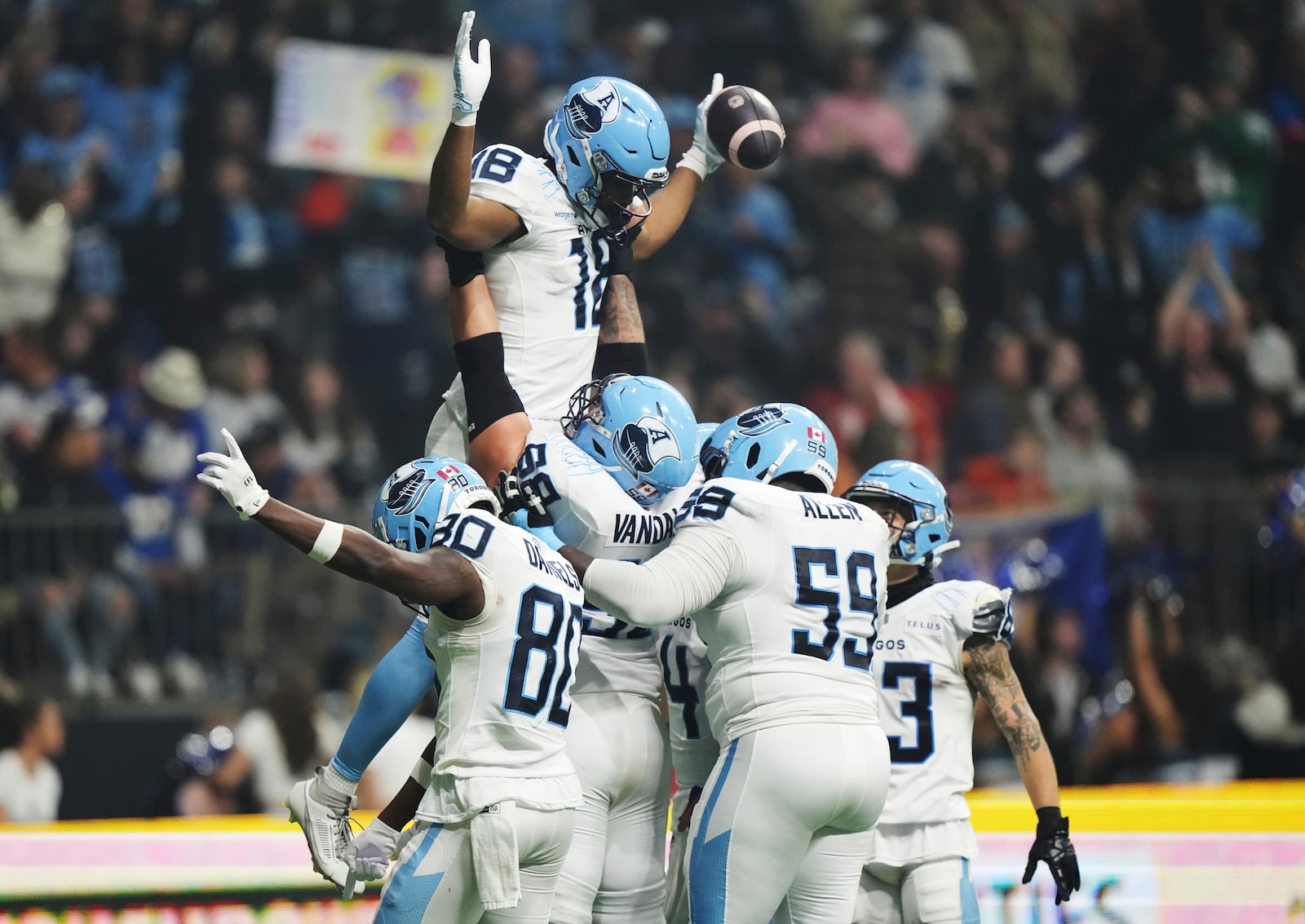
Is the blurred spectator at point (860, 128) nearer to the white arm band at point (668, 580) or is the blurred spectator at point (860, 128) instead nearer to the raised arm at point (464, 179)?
the raised arm at point (464, 179)

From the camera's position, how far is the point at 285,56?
1271 centimetres

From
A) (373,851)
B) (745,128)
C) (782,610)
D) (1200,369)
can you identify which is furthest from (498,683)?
(1200,369)

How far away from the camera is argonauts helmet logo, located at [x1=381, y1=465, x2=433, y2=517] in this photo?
5.38 meters

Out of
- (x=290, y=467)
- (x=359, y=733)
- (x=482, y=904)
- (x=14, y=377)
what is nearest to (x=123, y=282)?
(x=14, y=377)

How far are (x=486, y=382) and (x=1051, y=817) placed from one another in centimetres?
243

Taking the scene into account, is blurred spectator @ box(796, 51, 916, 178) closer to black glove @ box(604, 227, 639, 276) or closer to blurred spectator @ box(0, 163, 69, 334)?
blurred spectator @ box(0, 163, 69, 334)

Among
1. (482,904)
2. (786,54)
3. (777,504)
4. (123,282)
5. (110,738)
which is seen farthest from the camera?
(786,54)

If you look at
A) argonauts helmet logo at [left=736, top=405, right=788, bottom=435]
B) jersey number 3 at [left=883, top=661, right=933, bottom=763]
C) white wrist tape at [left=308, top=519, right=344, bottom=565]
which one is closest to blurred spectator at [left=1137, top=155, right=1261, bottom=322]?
jersey number 3 at [left=883, top=661, right=933, bottom=763]

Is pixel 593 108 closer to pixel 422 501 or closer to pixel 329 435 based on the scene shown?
pixel 422 501

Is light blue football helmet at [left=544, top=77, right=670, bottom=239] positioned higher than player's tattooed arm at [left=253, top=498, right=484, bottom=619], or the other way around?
light blue football helmet at [left=544, top=77, right=670, bottom=239]

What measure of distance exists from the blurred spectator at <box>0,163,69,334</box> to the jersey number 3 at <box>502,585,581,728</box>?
7.40 m

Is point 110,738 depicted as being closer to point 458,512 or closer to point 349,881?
point 349,881

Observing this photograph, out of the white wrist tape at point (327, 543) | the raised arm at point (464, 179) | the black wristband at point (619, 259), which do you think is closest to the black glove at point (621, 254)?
the black wristband at point (619, 259)

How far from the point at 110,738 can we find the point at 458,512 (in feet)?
17.8
